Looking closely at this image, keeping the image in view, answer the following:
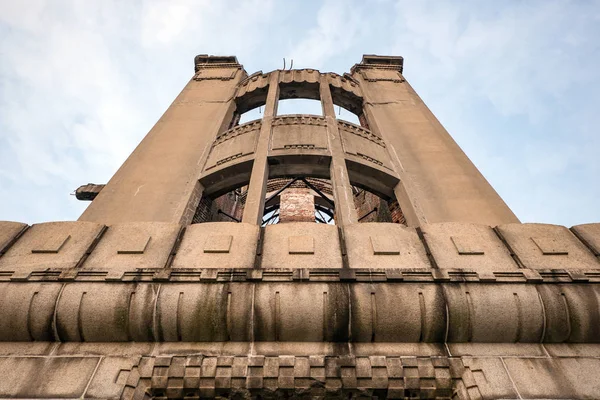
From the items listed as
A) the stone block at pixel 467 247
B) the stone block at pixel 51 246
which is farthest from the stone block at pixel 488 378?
the stone block at pixel 51 246

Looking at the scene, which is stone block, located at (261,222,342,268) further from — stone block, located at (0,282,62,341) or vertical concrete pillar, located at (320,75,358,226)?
stone block, located at (0,282,62,341)

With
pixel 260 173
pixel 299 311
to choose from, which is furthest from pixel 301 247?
pixel 260 173

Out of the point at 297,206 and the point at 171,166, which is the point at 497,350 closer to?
the point at 171,166

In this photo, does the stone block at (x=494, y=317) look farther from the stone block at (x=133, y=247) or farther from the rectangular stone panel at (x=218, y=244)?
the stone block at (x=133, y=247)

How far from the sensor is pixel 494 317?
395 cm

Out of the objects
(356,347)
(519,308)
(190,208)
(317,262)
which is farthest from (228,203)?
(519,308)

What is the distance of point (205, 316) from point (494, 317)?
10.6ft

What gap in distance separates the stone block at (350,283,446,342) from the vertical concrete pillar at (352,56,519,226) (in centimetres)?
324

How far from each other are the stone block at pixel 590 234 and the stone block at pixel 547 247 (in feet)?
0.24

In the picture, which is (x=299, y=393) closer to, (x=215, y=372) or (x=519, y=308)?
(x=215, y=372)

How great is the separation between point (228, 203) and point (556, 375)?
9949 millimetres

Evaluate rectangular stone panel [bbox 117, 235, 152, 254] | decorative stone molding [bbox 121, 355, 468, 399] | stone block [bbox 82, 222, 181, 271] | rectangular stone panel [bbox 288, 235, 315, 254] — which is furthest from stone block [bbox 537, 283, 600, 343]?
rectangular stone panel [bbox 117, 235, 152, 254]

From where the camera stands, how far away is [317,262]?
4500 mm

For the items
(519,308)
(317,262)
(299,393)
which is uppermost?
(317,262)
